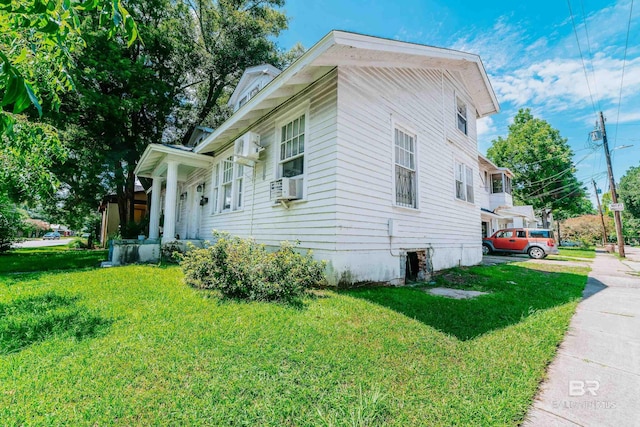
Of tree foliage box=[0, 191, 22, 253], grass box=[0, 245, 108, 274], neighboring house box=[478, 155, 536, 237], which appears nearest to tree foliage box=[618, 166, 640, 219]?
neighboring house box=[478, 155, 536, 237]

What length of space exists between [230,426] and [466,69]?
1029 cm

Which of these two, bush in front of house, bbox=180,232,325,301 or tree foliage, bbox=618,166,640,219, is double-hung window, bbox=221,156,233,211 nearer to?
bush in front of house, bbox=180,232,325,301

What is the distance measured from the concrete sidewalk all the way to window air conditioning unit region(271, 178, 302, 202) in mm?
4467

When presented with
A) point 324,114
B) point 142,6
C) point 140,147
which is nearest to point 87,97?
point 140,147

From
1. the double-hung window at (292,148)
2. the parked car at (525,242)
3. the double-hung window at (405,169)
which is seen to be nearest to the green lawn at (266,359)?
the double-hung window at (405,169)

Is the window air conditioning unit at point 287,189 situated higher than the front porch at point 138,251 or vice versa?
the window air conditioning unit at point 287,189

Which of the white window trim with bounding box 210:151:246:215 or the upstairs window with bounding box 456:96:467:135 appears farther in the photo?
the upstairs window with bounding box 456:96:467:135

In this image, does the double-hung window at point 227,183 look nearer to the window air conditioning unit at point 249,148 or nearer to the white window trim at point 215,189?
the white window trim at point 215,189

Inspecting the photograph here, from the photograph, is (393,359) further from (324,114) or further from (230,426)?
(324,114)

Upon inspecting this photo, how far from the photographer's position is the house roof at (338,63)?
176 inches

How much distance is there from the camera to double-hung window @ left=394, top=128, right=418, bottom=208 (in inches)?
246

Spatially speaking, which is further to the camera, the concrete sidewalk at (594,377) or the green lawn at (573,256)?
the green lawn at (573,256)

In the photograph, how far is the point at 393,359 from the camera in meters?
2.38

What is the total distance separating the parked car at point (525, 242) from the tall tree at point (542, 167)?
14258 mm
